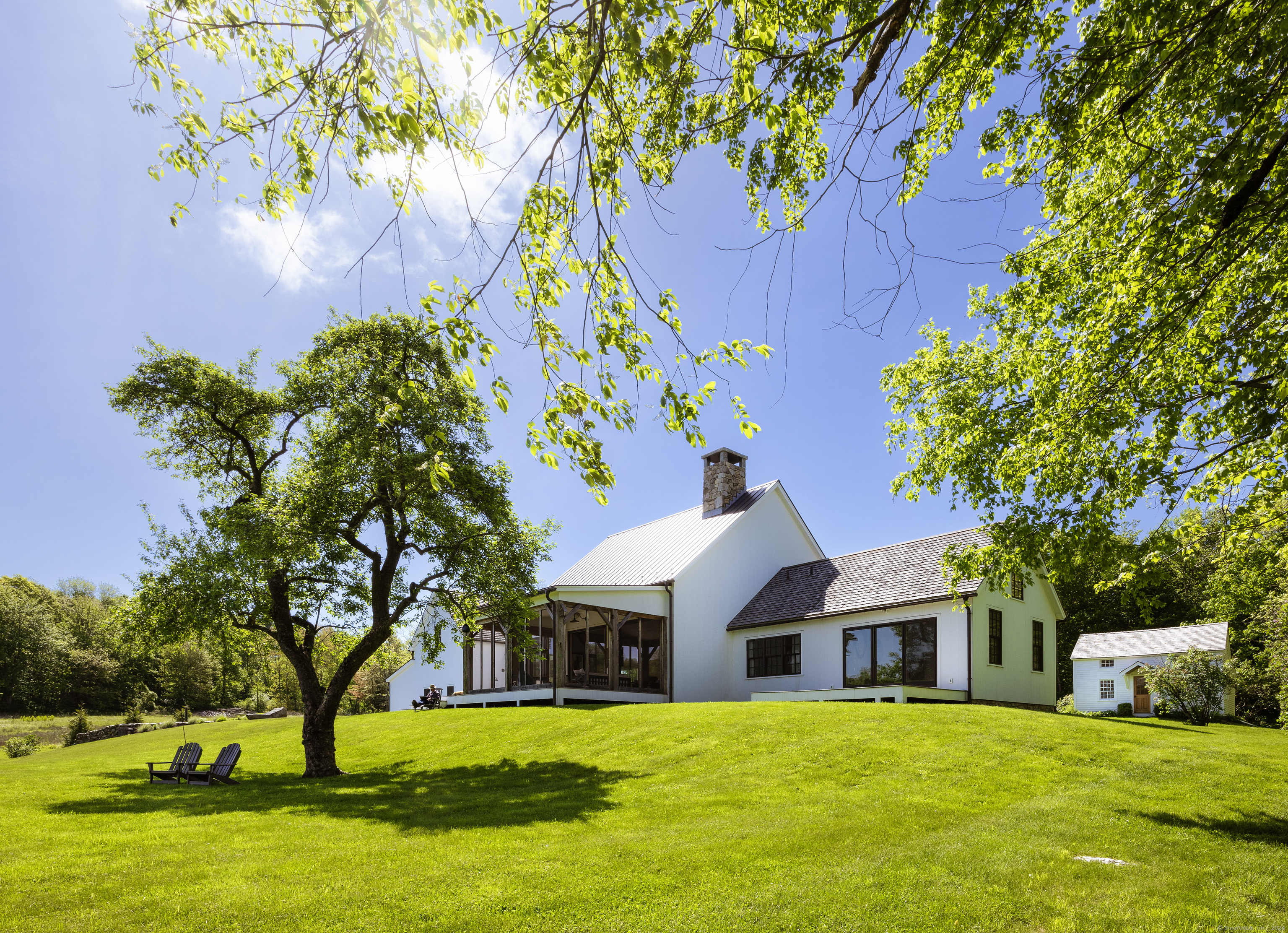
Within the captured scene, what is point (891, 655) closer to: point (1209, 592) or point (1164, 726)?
point (1164, 726)

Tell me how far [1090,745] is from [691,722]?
279 inches

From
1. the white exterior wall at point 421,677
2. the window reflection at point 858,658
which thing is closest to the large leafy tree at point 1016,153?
the window reflection at point 858,658

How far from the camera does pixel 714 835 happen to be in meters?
7.80

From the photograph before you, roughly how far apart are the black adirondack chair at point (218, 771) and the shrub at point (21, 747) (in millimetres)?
14224

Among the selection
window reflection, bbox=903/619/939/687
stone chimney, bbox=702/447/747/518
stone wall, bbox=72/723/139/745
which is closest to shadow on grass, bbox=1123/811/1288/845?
window reflection, bbox=903/619/939/687

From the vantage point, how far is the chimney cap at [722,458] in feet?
92.7

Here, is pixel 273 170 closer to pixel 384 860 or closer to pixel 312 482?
pixel 384 860

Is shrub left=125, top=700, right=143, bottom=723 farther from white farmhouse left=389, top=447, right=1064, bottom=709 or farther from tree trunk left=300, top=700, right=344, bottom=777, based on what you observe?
tree trunk left=300, top=700, right=344, bottom=777

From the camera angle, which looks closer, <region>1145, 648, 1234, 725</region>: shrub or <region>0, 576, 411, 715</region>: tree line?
<region>1145, 648, 1234, 725</region>: shrub

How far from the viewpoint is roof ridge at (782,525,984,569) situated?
883 inches

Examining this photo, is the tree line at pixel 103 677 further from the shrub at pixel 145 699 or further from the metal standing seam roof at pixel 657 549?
the metal standing seam roof at pixel 657 549

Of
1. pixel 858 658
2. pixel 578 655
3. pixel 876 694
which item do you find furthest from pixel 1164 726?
pixel 578 655

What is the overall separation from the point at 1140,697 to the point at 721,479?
→ 17.0m

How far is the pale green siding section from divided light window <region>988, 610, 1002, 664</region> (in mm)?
127
